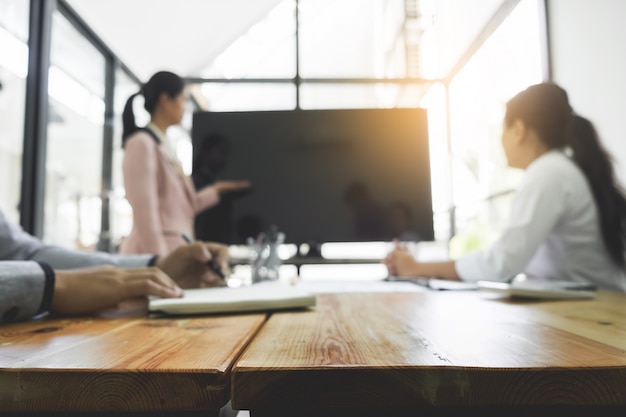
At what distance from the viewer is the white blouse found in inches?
54.7

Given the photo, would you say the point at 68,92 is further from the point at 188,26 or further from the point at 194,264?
the point at 194,264

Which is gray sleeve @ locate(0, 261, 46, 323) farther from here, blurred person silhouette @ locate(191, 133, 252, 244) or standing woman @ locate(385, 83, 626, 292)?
blurred person silhouette @ locate(191, 133, 252, 244)

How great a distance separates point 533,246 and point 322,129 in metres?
1.08

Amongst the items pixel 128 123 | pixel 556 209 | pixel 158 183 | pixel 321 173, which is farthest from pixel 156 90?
pixel 556 209

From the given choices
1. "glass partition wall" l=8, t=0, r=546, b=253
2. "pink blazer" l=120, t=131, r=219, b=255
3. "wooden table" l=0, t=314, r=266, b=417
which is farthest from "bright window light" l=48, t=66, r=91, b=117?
"wooden table" l=0, t=314, r=266, b=417

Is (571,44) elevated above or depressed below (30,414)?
above

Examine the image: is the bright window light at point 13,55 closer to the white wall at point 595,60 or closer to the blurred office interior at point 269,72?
the blurred office interior at point 269,72

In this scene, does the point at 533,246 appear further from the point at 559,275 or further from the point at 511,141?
the point at 511,141

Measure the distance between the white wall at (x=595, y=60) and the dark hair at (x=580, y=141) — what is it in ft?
1.44

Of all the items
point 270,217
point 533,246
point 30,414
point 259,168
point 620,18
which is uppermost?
point 620,18

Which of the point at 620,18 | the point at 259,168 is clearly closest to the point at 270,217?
the point at 259,168

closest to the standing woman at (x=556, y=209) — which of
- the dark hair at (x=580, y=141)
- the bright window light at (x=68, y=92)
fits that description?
the dark hair at (x=580, y=141)

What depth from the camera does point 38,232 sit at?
265 cm

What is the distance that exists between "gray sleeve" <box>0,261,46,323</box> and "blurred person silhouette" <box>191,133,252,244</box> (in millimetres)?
1400
